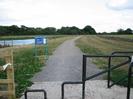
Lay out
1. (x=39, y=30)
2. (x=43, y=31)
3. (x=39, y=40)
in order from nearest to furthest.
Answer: (x=39, y=40), (x=39, y=30), (x=43, y=31)

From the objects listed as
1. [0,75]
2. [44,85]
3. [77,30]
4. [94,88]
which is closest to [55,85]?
[44,85]

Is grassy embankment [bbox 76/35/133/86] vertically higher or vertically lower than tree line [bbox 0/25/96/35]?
lower

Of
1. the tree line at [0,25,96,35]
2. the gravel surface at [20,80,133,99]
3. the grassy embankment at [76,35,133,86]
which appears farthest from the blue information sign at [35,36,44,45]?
the tree line at [0,25,96,35]

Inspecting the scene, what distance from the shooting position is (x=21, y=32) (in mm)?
111688

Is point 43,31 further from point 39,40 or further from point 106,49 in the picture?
point 39,40

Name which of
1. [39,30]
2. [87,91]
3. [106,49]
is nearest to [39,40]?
[87,91]

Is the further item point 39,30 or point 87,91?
point 39,30

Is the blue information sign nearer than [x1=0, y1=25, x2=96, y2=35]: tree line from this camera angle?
Yes

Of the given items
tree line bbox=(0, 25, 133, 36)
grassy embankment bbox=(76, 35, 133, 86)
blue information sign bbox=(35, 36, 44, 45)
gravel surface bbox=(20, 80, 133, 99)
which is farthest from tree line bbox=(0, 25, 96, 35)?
gravel surface bbox=(20, 80, 133, 99)

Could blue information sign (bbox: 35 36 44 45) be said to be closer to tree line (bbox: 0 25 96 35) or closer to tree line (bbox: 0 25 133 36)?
tree line (bbox: 0 25 133 36)

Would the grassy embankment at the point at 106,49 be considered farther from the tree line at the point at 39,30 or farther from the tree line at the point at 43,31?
the tree line at the point at 39,30

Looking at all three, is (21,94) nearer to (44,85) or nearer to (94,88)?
(44,85)

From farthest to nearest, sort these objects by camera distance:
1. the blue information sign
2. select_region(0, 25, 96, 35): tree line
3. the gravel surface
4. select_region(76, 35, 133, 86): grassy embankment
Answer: select_region(0, 25, 96, 35): tree line → the blue information sign → select_region(76, 35, 133, 86): grassy embankment → the gravel surface

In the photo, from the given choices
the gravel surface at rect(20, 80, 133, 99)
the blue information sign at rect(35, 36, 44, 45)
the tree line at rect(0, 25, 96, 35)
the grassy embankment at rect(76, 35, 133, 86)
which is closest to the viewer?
the gravel surface at rect(20, 80, 133, 99)
